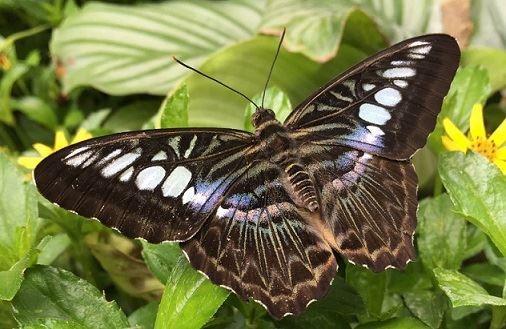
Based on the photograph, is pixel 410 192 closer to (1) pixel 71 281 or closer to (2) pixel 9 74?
(1) pixel 71 281

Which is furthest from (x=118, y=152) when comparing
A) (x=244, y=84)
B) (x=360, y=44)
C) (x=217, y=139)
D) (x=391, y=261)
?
(x=360, y=44)

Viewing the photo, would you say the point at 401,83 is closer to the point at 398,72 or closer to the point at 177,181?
the point at 398,72

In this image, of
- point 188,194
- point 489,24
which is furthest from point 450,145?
point 489,24

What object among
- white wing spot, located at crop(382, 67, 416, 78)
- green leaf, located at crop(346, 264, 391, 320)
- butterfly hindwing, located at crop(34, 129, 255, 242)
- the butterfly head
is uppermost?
white wing spot, located at crop(382, 67, 416, 78)

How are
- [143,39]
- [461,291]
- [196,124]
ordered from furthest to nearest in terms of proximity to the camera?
1. [143,39]
2. [196,124]
3. [461,291]

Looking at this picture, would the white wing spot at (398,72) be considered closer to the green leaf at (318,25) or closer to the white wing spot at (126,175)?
the white wing spot at (126,175)

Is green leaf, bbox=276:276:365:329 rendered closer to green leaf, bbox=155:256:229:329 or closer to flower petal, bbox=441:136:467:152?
green leaf, bbox=155:256:229:329

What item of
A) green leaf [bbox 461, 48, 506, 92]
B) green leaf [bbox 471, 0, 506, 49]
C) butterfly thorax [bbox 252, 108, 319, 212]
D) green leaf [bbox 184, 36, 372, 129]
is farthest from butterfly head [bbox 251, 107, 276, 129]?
green leaf [bbox 471, 0, 506, 49]
